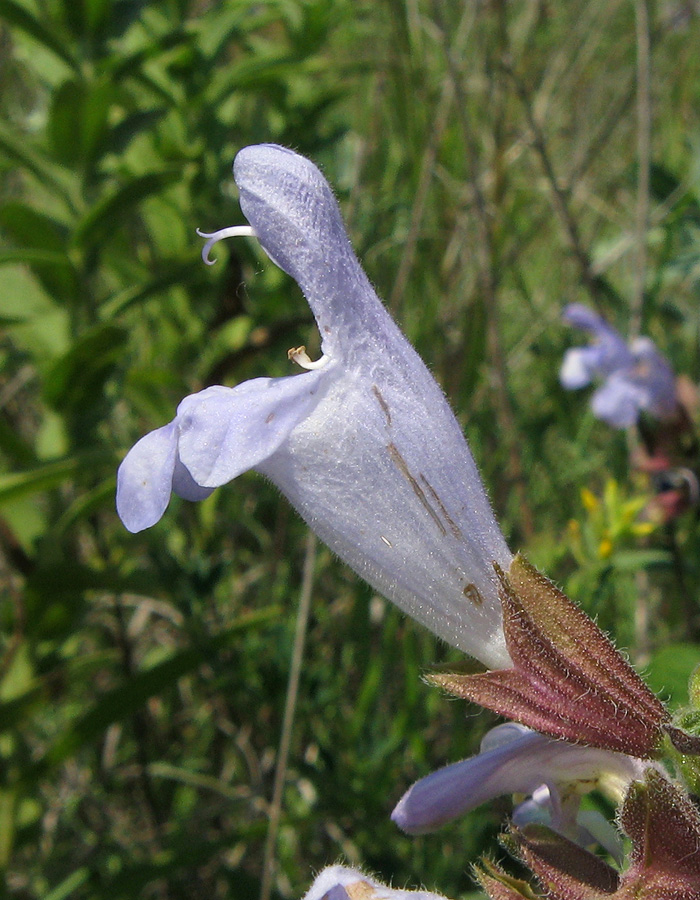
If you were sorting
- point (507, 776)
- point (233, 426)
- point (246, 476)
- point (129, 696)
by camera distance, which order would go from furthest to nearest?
point (246, 476)
point (129, 696)
point (507, 776)
point (233, 426)

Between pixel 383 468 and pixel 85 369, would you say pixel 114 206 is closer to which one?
pixel 85 369

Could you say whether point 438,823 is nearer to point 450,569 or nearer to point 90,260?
point 450,569

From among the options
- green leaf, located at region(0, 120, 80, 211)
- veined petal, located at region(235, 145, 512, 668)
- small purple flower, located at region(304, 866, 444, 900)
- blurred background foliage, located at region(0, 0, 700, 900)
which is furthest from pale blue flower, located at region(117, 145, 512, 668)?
green leaf, located at region(0, 120, 80, 211)

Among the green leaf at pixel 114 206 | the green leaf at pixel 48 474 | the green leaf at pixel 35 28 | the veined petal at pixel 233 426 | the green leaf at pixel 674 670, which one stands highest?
the green leaf at pixel 35 28

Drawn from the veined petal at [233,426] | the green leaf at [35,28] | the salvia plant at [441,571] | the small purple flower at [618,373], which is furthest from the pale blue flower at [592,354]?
the veined petal at [233,426]

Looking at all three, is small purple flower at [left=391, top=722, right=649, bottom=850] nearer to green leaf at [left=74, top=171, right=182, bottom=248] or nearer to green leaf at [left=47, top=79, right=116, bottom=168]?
green leaf at [left=74, top=171, right=182, bottom=248]

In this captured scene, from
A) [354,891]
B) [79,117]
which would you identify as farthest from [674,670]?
[79,117]

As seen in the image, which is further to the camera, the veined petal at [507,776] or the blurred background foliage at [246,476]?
the blurred background foliage at [246,476]

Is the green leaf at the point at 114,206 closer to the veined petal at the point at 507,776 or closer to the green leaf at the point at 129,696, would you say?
the green leaf at the point at 129,696
